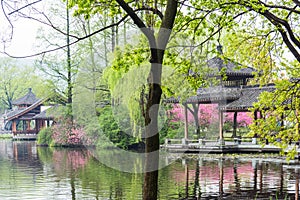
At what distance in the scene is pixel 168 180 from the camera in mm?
11883

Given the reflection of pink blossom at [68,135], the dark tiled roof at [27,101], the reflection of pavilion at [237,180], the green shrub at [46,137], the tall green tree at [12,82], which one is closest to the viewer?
the reflection of pavilion at [237,180]

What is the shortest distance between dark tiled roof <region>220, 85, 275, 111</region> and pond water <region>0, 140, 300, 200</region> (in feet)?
9.52

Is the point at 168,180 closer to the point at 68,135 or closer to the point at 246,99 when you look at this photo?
the point at 246,99

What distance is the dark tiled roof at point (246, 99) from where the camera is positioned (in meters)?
19.2

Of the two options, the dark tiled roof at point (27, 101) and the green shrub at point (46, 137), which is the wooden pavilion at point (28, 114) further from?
the green shrub at point (46, 137)

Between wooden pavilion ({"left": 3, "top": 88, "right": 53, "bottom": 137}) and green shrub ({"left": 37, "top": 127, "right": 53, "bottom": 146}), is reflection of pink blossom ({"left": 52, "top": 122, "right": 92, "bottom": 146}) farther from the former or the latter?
wooden pavilion ({"left": 3, "top": 88, "right": 53, "bottom": 137})

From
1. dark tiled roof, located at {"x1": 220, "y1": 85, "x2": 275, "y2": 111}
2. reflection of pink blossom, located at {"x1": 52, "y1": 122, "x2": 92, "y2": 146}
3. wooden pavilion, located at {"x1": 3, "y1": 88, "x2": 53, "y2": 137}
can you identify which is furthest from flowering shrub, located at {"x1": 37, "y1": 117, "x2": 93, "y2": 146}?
dark tiled roof, located at {"x1": 220, "y1": 85, "x2": 275, "y2": 111}

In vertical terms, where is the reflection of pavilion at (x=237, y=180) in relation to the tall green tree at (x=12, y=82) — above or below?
A: below

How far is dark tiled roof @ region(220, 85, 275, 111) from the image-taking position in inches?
757

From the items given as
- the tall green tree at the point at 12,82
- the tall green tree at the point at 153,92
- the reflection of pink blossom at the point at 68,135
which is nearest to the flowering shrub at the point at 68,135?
the reflection of pink blossom at the point at 68,135

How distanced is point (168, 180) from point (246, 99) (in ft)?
29.0

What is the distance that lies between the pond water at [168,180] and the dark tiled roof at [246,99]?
290 centimetres

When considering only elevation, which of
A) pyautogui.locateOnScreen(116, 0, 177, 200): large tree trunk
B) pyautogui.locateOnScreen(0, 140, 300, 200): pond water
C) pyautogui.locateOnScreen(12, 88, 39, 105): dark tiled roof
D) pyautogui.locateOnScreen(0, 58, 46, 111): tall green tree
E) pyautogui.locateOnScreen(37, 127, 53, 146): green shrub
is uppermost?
pyautogui.locateOnScreen(0, 58, 46, 111): tall green tree

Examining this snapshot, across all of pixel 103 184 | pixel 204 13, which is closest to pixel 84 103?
pixel 103 184
